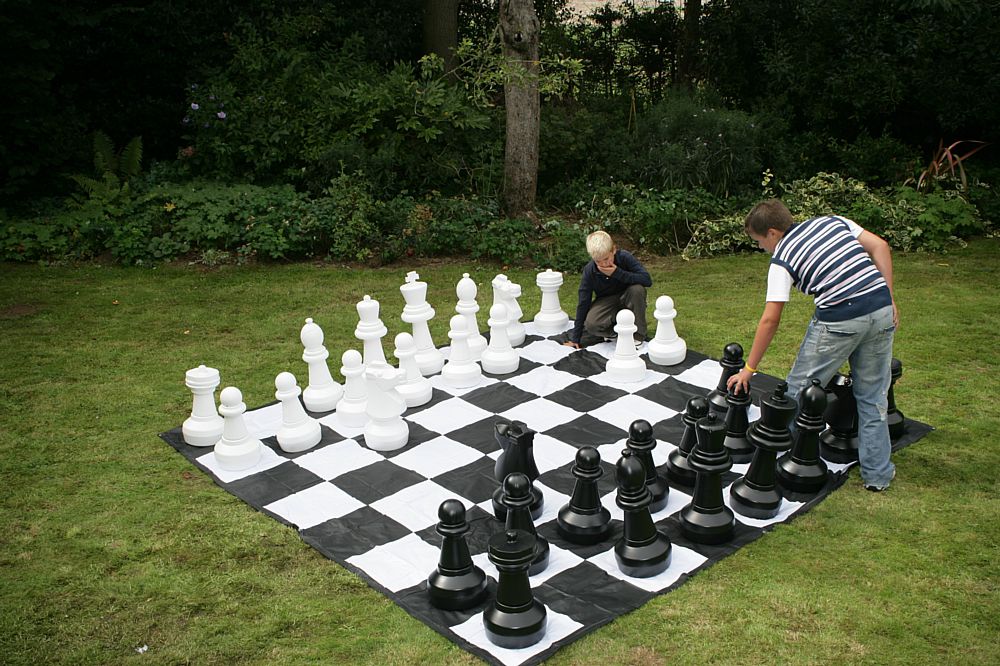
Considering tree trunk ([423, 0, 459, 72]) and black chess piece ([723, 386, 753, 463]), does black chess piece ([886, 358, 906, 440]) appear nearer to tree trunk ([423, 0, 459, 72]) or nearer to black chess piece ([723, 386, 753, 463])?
black chess piece ([723, 386, 753, 463])

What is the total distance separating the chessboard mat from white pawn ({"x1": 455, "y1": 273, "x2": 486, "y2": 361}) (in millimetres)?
242

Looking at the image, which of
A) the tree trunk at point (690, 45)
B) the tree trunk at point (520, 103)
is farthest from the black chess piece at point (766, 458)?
the tree trunk at point (690, 45)

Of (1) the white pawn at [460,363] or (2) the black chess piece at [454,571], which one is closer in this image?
(2) the black chess piece at [454,571]

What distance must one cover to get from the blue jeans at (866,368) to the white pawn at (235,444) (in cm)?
221

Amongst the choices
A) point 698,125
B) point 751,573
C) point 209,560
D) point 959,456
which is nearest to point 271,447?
point 209,560

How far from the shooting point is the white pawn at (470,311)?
4.55 m

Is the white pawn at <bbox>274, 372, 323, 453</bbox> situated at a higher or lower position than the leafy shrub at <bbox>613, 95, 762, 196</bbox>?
lower

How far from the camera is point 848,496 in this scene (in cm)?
327

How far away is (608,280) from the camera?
475 centimetres

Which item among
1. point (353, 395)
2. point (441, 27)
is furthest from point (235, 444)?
point (441, 27)

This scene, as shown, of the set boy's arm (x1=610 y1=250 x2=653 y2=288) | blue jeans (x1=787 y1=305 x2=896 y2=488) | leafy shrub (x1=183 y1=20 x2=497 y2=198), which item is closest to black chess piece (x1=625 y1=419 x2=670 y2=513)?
blue jeans (x1=787 y1=305 x2=896 y2=488)

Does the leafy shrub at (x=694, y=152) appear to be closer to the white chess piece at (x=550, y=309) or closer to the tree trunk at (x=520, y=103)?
the tree trunk at (x=520, y=103)

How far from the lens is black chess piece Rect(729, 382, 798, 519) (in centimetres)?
308

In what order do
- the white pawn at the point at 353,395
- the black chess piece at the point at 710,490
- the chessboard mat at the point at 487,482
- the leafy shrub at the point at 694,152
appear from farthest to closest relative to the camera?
1. the leafy shrub at the point at 694,152
2. the white pawn at the point at 353,395
3. the black chess piece at the point at 710,490
4. the chessboard mat at the point at 487,482
